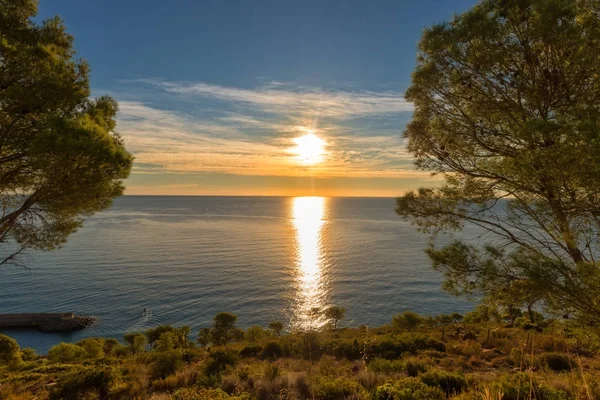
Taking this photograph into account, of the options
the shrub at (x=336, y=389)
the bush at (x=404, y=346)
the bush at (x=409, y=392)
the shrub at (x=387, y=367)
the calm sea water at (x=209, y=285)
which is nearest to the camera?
the bush at (x=409, y=392)

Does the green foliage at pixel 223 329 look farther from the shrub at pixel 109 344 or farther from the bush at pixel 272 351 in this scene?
the bush at pixel 272 351

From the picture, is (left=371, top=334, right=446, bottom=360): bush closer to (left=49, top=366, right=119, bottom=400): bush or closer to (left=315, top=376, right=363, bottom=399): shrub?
(left=315, top=376, right=363, bottom=399): shrub

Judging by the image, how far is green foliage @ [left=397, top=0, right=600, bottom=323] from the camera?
6.61m

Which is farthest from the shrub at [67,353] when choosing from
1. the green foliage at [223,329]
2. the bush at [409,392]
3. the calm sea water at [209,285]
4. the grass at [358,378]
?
the bush at [409,392]

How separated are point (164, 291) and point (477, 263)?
1856 inches

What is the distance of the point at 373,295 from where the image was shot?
4709cm

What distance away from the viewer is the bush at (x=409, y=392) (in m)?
6.37

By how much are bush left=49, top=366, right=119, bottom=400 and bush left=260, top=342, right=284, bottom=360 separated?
900 centimetres

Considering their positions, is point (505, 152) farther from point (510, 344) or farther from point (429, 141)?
point (510, 344)

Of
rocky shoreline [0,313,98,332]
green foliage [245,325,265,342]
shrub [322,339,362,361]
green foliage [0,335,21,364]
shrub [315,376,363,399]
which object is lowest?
rocky shoreline [0,313,98,332]

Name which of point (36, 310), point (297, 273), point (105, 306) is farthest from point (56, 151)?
point (297, 273)

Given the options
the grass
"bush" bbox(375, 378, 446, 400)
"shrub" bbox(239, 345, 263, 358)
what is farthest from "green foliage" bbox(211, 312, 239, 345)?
"bush" bbox(375, 378, 446, 400)

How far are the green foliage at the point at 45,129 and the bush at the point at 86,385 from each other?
4.81 metres

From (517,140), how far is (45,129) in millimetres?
11906
